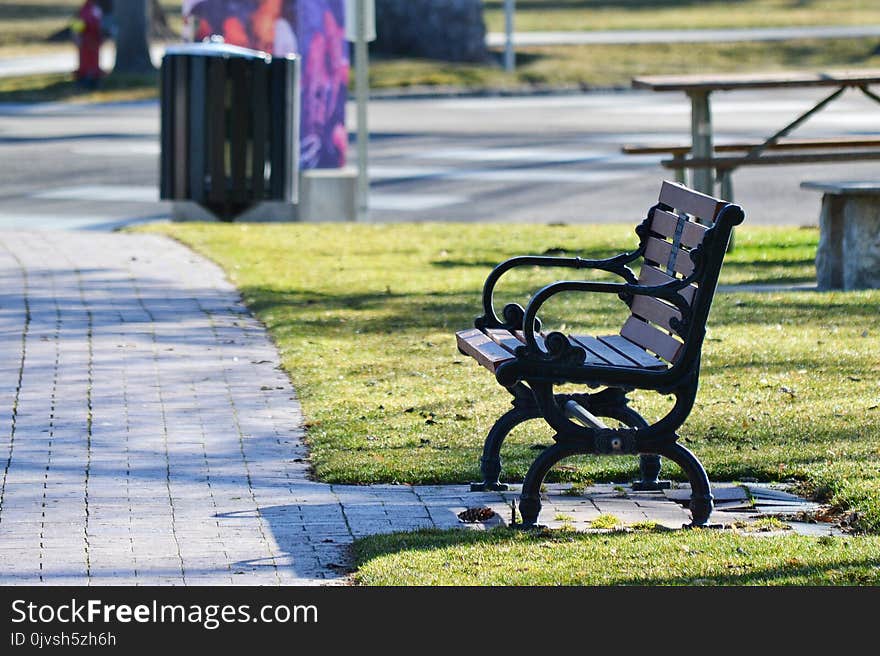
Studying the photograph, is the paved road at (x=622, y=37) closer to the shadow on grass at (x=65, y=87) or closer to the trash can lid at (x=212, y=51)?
the shadow on grass at (x=65, y=87)

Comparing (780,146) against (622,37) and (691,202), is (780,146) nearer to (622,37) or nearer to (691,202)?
(691,202)

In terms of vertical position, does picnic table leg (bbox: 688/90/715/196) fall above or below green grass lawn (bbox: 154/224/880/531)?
above

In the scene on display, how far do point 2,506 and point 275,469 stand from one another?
3.68ft

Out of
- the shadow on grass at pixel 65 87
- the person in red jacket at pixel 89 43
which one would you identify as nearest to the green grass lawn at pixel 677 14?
the shadow on grass at pixel 65 87

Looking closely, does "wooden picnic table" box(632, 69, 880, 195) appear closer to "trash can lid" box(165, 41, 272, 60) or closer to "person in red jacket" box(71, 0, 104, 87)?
"trash can lid" box(165, 41, 272, 60)

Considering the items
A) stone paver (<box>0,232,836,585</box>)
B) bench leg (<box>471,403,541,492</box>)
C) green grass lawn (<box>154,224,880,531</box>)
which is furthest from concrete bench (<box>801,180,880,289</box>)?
bench leg (<box>471,403,541,492</box>)

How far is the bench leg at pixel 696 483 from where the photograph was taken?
583 centimetres

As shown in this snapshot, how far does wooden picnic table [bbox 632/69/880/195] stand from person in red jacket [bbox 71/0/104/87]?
59.7 feet

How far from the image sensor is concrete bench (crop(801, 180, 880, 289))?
35.6 feet

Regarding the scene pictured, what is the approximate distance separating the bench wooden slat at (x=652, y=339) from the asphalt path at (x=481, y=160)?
29.8ft

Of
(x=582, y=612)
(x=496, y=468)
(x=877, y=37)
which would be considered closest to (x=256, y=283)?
(x=496, y=468)

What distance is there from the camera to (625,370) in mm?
5855

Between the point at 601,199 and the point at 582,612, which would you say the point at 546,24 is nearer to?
the point at 601,199

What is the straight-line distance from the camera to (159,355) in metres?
8.80
